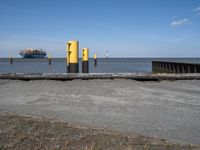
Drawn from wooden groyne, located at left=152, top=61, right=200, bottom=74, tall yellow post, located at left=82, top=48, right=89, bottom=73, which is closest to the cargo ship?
wooden groyne, located at left=152, top=61, right=200, bottom=74

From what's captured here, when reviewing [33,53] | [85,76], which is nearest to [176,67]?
[85,76]

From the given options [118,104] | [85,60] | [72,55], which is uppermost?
[72,55]

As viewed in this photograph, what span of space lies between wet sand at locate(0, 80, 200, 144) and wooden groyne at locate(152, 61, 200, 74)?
728cm

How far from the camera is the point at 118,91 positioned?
6.21m

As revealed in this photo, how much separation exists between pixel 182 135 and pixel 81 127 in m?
1.33

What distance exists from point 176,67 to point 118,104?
16.2m

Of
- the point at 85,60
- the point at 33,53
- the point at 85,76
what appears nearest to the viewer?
the point at 85,76

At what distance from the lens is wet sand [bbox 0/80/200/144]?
11.7 feet

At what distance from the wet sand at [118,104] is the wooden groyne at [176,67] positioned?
23.9 ft

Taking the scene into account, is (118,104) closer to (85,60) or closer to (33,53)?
(85,60)

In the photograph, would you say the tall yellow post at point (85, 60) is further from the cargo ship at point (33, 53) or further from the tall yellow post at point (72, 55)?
the cargo ship at point (33, 53)

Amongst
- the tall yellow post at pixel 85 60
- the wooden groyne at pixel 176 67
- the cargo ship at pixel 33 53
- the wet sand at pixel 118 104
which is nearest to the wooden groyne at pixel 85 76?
the wet sand at pixel 118 104

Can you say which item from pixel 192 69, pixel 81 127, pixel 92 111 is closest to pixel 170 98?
pixel 92 111

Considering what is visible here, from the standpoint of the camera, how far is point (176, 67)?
20.0m
